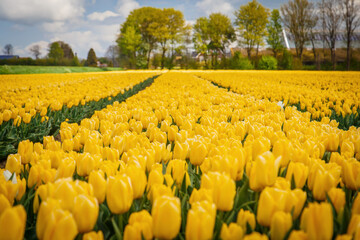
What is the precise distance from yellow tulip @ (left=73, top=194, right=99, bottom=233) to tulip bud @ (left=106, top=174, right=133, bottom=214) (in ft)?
0.29

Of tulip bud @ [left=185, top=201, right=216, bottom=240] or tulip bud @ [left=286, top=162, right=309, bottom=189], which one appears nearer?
tulip bud @ [left=185, top=201, right=216, bottom=240]

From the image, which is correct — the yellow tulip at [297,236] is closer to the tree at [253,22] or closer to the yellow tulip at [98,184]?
the yellow tulip at [98,184]

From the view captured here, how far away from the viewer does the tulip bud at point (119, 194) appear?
36.2 inches

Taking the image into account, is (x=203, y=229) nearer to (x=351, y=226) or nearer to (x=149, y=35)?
(x=351, y=226)

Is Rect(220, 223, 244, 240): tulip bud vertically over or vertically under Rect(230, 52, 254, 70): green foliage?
under

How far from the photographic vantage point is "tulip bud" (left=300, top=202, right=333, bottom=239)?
0.76 metres

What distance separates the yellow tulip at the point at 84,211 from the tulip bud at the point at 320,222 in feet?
2.27

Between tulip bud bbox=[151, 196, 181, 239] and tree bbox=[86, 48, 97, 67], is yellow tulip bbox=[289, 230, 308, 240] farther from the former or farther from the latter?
tree bbox=[86, 48, 97, 67]

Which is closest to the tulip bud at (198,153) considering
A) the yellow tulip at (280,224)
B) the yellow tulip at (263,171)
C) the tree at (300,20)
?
the yellow tulip at (263,171)

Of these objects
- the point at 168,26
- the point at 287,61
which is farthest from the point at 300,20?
the point at 168,26

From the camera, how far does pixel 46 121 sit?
4016 millimetres

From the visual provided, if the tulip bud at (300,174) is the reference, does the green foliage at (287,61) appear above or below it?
above

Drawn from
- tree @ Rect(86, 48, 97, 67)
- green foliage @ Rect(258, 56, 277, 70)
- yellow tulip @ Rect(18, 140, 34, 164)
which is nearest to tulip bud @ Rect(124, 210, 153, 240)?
yellow tulip @ Rect(18, 140, 34, 164)

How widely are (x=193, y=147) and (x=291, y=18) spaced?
174 ft
